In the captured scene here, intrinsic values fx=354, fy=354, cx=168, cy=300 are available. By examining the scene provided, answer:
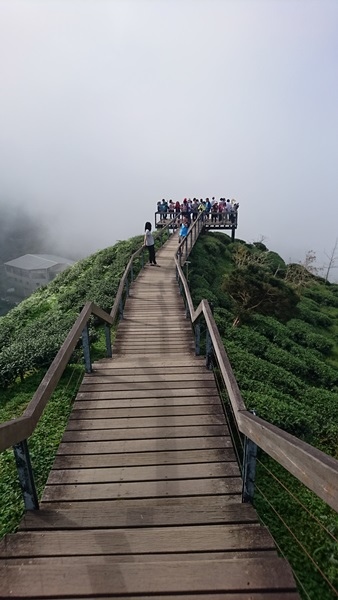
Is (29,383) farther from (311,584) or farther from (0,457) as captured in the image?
(311,584)

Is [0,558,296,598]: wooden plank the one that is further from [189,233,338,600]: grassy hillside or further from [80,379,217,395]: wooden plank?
[80,379,217,395]: wooden plank

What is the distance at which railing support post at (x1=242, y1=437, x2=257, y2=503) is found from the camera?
2.83 metres

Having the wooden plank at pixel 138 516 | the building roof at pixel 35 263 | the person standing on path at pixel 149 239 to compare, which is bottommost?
the building roof at pixel 35 263

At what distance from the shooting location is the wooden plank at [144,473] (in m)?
3.52

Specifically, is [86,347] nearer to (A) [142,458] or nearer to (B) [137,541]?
(A) [142,458]

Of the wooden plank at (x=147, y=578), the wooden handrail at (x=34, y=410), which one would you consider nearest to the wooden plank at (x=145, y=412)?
the wooden handrail at (x=34, y=410)

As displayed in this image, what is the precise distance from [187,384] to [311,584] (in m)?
2.66

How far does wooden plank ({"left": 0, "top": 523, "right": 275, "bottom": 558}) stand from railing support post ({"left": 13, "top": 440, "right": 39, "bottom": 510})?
0.91 ft

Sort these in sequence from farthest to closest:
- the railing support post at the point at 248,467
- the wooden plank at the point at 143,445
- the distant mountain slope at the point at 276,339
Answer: the distant mountain slope at the point at 276,339
the wooden plank at the point at 143,445
the railing support post at the point at 248,467

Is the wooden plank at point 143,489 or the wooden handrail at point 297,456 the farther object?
the wooden plank at point 143,489

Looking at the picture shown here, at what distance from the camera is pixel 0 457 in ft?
15.9

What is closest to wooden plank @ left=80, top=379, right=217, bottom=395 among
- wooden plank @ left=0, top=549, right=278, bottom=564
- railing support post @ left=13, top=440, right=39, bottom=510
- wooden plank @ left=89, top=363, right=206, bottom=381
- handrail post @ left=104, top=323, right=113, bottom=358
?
wooden plank @ left=89, top=363, right=206, bottom=381

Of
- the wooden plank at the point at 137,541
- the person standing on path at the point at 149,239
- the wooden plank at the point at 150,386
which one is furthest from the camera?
the person standing on path at the point at 149,239

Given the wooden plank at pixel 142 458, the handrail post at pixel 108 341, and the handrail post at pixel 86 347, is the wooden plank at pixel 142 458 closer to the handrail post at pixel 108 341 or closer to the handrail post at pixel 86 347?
the handrail post at pixel 86 347
